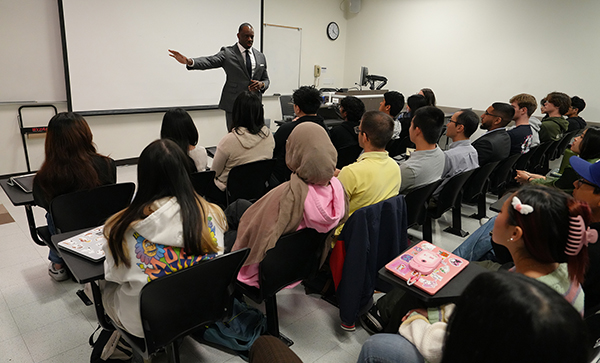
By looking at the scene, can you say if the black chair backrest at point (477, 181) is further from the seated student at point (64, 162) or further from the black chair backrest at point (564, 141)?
the seated student at point (64, 162)

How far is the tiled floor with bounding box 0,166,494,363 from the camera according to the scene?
188cm

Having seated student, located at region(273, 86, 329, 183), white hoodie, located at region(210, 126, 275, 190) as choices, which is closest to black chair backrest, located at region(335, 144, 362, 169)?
seated student, located at region(273, 86, 329, 183)

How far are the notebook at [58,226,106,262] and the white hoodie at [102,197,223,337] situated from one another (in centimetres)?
18

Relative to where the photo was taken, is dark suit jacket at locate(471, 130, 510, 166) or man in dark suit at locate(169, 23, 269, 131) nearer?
dark suit jacket at locate(471, 130, 510, 166)

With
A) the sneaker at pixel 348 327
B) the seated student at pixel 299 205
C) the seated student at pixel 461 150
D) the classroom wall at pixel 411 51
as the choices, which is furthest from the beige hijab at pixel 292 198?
the classroom wall at pixel 411 51

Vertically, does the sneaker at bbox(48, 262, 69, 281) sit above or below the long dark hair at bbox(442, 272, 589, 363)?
below

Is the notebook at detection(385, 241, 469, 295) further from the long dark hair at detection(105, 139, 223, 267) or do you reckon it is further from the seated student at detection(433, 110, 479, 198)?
the seated student at detection(433, 110, 479, 198)

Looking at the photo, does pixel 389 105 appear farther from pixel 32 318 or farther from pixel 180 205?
pixel 32 318

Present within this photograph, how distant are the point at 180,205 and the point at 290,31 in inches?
248

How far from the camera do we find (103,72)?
15.2 feet

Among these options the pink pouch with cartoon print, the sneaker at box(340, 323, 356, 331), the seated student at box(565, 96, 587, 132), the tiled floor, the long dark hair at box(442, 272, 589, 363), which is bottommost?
the tiled floor

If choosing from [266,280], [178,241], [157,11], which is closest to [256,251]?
[266,280]

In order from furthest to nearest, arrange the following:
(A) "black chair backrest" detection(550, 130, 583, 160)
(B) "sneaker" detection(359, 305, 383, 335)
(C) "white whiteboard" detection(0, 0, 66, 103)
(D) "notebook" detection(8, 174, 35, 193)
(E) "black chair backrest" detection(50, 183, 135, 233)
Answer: (A) "black chair backrest" detection(550, 130, 583, 160)
(C) "white whiteboard" detection(0, 0, 66, 103)
(D) "notebook" detection(8, 174, 35, 193)
(E) "black chair backrest" detection(50, 183, 135, 233)
(B) "sneaker" detection(359, 305, 383, 335)

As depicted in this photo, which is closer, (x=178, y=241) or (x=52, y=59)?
(x=178, y=241)
